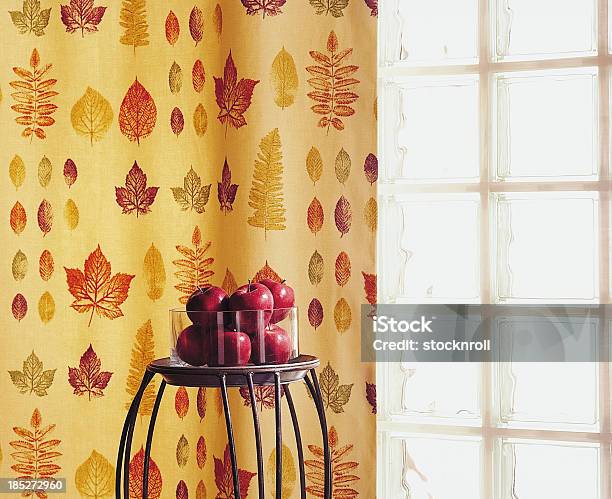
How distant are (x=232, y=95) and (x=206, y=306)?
2.55 ft

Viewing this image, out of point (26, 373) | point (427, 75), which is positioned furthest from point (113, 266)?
point (427, 75)

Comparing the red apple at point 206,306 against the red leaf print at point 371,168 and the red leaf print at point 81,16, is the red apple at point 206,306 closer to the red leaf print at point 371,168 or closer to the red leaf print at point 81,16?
the red leaf print at point 371,168

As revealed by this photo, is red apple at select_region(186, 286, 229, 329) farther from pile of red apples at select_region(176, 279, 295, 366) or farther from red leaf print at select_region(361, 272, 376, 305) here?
red leaf print at select_region(361, 272, 376, 305)

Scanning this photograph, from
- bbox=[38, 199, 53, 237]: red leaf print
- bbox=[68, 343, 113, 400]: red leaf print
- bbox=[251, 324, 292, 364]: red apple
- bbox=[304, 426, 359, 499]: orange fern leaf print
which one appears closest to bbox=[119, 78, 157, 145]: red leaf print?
bbox=[38, 199, 53, 237]: red leaf print

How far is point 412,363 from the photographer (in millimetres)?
2021

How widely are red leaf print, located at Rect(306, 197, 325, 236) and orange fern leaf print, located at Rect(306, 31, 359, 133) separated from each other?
0.18 m

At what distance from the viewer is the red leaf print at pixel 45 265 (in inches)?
70.9

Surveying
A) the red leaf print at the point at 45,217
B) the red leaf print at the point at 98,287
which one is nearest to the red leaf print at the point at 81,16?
the red leaf print at the point at 45,217

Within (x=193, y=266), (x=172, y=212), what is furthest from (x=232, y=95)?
(x=193, y=266)

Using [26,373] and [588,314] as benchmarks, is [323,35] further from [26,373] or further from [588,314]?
[26,373]

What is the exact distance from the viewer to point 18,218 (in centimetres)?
178

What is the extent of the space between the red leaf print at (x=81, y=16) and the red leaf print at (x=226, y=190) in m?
0.45

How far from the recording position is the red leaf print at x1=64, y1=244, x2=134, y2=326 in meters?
1.83

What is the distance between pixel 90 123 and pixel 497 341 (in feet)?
3.56
